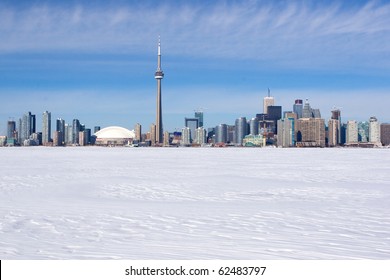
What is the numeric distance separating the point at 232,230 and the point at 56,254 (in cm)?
392

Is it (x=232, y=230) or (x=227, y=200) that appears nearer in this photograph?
(x=232, y=230)

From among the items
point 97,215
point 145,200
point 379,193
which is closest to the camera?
point 97,215

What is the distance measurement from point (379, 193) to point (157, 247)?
1186 centimetres

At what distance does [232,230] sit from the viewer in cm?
1030
